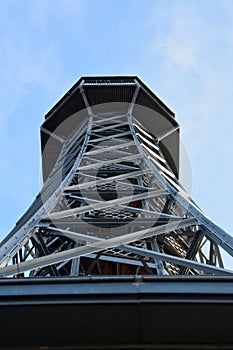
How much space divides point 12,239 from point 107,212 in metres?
5.09

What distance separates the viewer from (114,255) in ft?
39.0

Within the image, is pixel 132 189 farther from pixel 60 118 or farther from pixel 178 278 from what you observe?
pixel 60 118

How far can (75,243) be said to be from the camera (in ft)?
41.8

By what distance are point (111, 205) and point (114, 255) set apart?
4.06ft

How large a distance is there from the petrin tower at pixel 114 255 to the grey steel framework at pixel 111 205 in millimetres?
37
